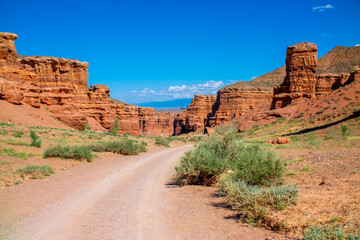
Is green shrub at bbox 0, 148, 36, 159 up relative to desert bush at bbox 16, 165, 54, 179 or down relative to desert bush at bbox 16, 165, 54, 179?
up

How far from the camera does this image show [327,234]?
405cm

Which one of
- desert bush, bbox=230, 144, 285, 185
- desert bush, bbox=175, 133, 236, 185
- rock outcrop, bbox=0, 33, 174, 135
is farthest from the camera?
rock outcrop, bbox=0, 33, 174, 135

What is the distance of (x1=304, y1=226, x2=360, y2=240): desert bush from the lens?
382cm

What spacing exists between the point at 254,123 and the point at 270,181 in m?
40.3

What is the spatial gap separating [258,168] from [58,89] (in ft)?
113

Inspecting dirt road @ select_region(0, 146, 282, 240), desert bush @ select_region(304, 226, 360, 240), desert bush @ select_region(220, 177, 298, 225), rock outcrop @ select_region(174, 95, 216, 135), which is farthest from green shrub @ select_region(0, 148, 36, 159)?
rock outcrop @ select_region(174, 95, 216, 135)

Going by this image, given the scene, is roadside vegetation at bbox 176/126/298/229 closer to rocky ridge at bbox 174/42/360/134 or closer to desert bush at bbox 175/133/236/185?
desert bush at bbox 175/133/236/185

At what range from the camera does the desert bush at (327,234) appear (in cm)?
382

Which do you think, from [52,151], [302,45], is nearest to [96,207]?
[52,151]

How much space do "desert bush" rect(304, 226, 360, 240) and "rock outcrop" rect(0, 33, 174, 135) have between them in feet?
101

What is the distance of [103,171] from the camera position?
1205 centimetres

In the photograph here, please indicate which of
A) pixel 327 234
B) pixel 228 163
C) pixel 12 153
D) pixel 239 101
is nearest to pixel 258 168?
pixel 228 163

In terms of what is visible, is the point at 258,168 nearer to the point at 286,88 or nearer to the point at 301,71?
the point at 301,71

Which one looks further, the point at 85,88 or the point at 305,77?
the point at 305,77
